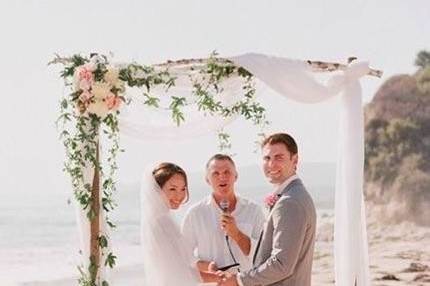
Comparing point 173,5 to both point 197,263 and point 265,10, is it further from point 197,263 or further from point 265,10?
point 197,263

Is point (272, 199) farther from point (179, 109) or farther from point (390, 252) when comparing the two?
point (390, 252)

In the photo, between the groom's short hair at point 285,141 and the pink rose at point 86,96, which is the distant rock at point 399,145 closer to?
the pink rose at point 86,96

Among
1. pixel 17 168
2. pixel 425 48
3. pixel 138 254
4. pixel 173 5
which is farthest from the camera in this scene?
pixel 17 168

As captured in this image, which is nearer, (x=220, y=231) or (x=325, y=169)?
(x=220, y=231)

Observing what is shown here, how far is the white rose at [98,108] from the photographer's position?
16.3 ft

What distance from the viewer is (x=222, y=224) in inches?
200

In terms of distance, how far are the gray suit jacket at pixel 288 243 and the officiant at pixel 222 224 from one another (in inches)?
25.8

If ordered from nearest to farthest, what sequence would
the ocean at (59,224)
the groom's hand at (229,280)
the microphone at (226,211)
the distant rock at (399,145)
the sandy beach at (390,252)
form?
1. the groom's hand at (229,280)
2. the microphone at (226,211)
3. the sandy beach at (390,252)
4. the ocean at (59,224)
5. the distant rock at (399,145)

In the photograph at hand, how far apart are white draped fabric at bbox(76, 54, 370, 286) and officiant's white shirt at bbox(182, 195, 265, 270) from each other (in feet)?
1.76

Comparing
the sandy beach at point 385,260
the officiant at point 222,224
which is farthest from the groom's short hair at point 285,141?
the sandy beach at point 385,260

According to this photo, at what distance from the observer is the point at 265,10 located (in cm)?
2212

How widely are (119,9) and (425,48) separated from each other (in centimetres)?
798

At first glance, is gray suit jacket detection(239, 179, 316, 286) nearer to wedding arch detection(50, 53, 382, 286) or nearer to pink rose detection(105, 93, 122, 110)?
wedding arch detection(50, 53, 382, 286)

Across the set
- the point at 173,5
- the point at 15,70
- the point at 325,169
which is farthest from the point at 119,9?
the point at 325,169
